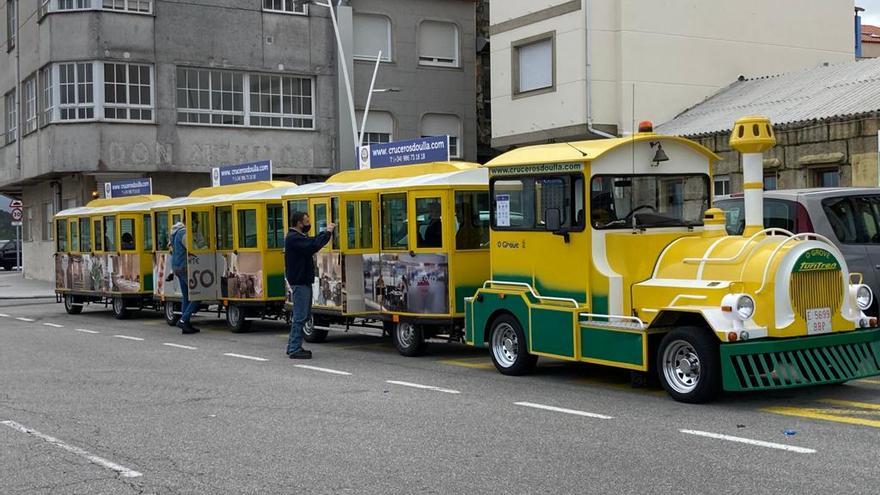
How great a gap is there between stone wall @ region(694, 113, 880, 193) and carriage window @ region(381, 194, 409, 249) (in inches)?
420

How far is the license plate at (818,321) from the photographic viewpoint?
30.9ft

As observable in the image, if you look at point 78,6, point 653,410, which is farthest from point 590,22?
point 653,410

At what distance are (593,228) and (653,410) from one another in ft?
7.06

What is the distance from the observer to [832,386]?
10.3m

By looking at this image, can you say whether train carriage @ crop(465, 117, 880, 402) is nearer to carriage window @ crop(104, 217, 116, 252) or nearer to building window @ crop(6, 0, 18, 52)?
carriage window @ crop(104, 217, 116, 252)

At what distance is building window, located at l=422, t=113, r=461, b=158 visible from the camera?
40.6 meters

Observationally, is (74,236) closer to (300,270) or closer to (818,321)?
(300,270)

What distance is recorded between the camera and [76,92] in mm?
34062

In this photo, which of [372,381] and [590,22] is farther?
[590,22]

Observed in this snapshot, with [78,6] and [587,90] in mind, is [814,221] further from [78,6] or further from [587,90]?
[78,6]

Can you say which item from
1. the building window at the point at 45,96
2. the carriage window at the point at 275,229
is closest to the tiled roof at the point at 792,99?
the carriage window at the point at 275,229

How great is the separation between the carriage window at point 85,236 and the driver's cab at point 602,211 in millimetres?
14988

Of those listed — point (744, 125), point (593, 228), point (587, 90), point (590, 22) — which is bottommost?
point (593, 228)

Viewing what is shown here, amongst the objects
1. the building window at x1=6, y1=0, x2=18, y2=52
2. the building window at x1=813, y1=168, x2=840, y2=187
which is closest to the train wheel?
the building window at x1=813, y1=168, x2=840, y2=187
